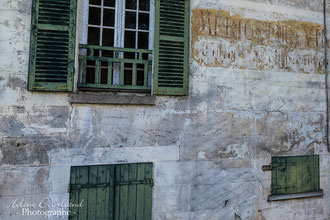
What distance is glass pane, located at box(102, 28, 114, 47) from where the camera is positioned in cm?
420

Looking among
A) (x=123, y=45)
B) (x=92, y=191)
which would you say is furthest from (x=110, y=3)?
(x=92, y=191)

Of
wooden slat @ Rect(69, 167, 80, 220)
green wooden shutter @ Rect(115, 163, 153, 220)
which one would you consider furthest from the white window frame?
wooden slat @ Rect(69, 167, 80, 220)

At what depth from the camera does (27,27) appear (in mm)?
3715

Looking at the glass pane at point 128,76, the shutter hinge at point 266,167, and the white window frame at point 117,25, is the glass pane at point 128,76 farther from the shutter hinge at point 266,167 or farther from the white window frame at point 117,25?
the shutter hinge at point 266,167

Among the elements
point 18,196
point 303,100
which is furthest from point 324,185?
point 18,196

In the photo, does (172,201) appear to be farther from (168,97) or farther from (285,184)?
Answer: (285,184)

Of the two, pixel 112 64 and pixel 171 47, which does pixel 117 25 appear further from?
pixel 171 47

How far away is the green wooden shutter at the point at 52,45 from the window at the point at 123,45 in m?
0.01

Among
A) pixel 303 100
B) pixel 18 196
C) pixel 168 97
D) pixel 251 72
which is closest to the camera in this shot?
pixel 18 196

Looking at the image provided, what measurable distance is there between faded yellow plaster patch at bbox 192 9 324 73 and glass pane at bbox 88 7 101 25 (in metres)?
1.61

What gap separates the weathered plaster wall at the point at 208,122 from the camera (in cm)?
366

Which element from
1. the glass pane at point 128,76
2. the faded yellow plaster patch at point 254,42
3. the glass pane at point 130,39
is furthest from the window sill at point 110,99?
the faded yellow plaster patch at point 254,42

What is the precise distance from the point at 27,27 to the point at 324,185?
604 centimetres

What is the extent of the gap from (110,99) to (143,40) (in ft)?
4.01
